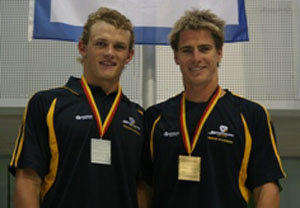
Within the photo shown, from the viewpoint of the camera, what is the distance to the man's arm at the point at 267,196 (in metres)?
1.84

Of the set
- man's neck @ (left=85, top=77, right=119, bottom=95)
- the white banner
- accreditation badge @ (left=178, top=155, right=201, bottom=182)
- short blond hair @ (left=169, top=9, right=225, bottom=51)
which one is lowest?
accreditation badge @ (left=178, top=155, right=201, bottom=182)

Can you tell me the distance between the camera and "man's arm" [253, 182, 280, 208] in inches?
72.5

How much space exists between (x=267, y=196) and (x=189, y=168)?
1.29 ft

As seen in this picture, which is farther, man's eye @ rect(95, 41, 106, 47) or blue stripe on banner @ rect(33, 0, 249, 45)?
blue stripe on banner @ rect(33, 0, 249, 45)

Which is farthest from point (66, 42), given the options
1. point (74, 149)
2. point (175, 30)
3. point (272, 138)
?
point (272, 138)

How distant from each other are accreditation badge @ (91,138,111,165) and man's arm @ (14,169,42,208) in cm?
26

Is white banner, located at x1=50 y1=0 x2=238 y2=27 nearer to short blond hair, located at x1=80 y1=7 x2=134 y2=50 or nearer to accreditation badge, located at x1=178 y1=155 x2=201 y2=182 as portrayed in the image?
short blond hair, located at x1=80 y1=7 x2=134 y2=50

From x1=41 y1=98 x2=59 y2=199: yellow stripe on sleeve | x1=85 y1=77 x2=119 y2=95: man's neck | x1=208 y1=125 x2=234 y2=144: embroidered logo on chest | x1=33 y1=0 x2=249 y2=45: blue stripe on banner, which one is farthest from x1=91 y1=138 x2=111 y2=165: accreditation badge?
x1=33 y1=0 x2=249 y2=45: blue stripe on banner

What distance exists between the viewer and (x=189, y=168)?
1.89 metres

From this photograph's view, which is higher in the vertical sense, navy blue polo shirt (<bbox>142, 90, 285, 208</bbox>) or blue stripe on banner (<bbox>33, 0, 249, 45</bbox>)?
blue stripe on banner (<bbox>33, 0, 249, 45</bbox>)

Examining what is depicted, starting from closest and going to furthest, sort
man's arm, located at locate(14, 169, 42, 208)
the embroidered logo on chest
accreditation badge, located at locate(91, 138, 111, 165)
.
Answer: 1. man's arm, located at locate(14, 169, 42, 208)
2. accreditation badge, located at locate(91, 138, 111, 165)
3. the embroidered logo on chest

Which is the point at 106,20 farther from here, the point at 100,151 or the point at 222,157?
the point at 222,157

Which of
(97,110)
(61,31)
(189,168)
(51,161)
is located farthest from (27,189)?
(61,31)

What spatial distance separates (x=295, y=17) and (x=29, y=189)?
2.26 metres
